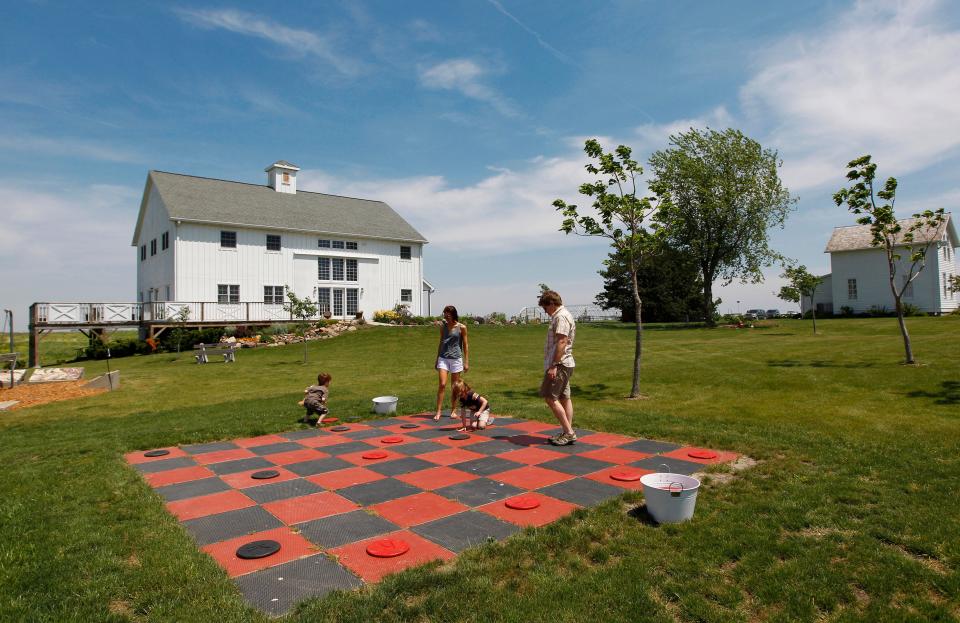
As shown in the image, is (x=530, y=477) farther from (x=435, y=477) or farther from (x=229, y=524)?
A: (x=229, y=524)

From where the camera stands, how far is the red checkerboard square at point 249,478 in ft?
19.0

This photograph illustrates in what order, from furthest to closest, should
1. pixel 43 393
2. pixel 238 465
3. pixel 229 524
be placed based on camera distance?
pixel 43 393, pixel 238 465, pixel 229 524

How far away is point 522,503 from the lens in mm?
4980

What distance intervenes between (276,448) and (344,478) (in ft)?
6.57

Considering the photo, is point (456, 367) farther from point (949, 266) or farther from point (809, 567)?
point (949, 266)

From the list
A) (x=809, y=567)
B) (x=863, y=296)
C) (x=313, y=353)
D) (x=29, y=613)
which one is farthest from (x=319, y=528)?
(x=863, y=296)

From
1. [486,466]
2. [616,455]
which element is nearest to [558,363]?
[616,455]

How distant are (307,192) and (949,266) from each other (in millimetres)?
47967

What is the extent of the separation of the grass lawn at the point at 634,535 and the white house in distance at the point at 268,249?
22.8 metres

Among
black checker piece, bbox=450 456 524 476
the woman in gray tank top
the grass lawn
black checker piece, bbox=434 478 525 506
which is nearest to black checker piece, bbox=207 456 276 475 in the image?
the grass lawn

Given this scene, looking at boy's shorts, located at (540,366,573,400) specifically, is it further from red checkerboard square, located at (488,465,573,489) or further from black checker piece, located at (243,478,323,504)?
black checker piece, located at (243,478,323,504)

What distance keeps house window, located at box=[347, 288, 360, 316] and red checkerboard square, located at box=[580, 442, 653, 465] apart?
Result: 107 feet

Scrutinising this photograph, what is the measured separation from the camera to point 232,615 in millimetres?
3156

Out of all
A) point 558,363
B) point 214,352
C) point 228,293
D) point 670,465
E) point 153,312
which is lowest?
point 670,465
